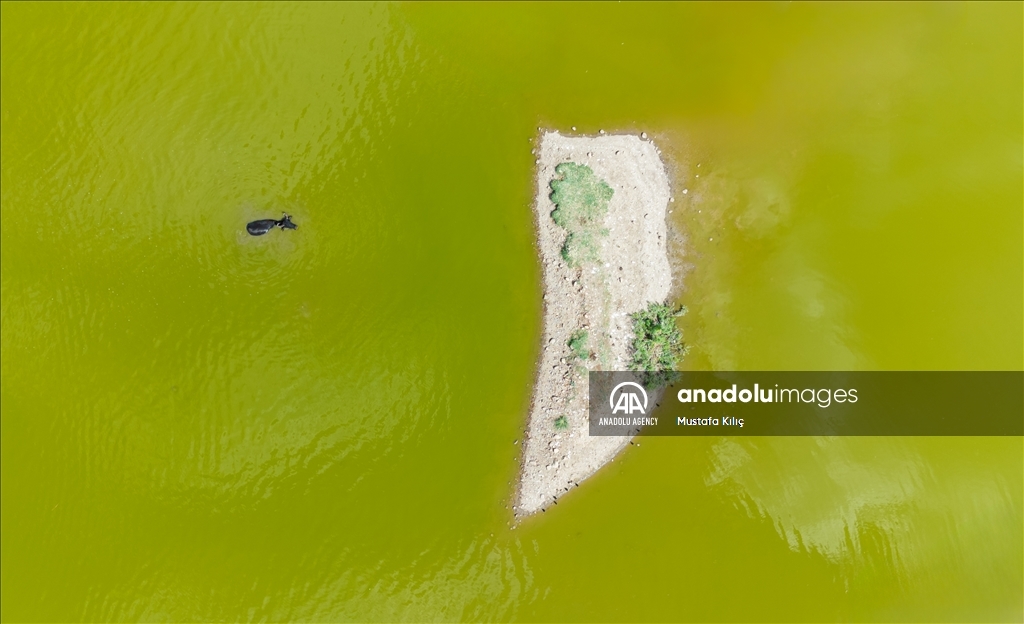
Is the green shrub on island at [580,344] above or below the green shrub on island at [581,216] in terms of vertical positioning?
below

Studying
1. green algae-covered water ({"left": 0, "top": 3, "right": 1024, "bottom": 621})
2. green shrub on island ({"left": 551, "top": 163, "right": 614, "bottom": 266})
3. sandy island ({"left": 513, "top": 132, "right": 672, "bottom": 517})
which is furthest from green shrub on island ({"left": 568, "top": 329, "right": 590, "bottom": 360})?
green shrub on island ({"left": 551, "top": 163, "right": 614, "bottom": 266})

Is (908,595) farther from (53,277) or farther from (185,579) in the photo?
(53,277)

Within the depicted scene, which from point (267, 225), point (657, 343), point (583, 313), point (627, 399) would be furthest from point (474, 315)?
point (267, 225)

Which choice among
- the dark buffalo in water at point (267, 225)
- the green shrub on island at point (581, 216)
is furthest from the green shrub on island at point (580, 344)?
the dark buffalo in water at point (267, 225)

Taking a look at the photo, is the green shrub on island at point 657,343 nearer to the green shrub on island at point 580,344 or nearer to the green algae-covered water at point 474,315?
the green algae-covered water at point 474,315

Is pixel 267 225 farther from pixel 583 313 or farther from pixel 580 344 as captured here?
pixel 580 344

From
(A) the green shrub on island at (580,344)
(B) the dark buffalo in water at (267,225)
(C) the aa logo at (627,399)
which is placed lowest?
(C) the aa logo at (627,399)
